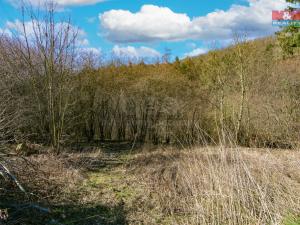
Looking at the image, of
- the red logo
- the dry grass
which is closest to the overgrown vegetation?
the dry grass

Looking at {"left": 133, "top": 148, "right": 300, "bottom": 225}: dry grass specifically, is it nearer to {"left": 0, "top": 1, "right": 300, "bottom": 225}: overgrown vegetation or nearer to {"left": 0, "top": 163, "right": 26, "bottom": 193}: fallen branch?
{"left": 0, "top": 1, "right": 300, "bottom": 225}: overgrown vegetation

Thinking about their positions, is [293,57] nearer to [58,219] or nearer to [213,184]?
[213,184]

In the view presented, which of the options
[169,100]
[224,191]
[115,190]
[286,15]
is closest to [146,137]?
[169,100]

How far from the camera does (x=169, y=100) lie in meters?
14.8

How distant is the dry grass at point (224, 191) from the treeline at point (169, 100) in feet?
11.4

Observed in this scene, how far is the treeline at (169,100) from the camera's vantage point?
11.8m

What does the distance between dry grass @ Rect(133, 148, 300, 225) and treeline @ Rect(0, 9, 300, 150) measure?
11.4 ft

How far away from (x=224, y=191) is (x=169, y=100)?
26.0 ft

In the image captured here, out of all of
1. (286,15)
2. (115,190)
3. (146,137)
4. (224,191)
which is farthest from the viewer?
(286,15)

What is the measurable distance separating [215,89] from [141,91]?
2403mm

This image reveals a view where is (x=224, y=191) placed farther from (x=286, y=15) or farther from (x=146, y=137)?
(x=286, y=15)

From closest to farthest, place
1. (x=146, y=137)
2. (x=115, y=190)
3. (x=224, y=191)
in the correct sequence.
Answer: (x=224, y=191) → (x=115, y=190) → (x=146, y=137)

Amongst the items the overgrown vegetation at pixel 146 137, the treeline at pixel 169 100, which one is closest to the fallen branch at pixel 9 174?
the overgrown vegetation at pixel 146 137

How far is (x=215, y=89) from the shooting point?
14.6 meters
